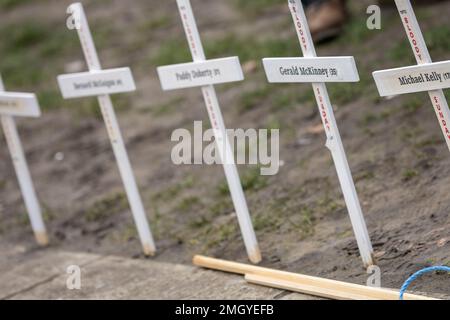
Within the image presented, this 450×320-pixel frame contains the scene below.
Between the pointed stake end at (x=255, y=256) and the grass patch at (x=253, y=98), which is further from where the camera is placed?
the grass patch at (x=253, y=98)

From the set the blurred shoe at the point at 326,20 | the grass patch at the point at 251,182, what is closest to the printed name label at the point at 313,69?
the grass patch at the point at 251,182

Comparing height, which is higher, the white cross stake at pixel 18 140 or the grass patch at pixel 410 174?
the white cross stake at pixel 18 140

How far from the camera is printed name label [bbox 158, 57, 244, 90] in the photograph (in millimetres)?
4992

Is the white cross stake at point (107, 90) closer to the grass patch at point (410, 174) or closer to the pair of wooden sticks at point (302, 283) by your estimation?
the pair of wooden sticks at point (302, 283)

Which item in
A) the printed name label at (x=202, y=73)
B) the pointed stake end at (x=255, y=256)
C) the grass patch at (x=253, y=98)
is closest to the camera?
the printed name label at (x=202, y=73)

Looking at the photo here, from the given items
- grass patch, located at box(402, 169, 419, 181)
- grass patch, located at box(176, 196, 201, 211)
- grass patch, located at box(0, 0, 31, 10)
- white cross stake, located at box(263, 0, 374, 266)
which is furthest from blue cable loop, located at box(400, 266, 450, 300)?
grass patch, located at box(0, 0, 31, 10)

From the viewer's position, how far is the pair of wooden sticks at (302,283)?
4.29 metres

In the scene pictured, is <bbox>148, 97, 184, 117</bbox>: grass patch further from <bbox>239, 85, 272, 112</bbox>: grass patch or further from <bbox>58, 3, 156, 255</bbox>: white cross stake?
<bbox>58, 3, 156, 255</bbox>: white cross stake

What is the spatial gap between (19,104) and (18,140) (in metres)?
0.37

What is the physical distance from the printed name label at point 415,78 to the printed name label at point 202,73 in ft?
2.77

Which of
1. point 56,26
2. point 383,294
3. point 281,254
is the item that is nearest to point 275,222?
point 281,254

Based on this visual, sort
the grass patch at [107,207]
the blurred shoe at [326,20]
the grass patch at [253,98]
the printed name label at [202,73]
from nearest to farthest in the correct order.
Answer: the printed name label at [202,73], the grass patch at [107,207], the grass patch at [253,98], the blurred shoe at [326,20]

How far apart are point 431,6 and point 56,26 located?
4890 mm

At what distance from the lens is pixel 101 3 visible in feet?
36.4
